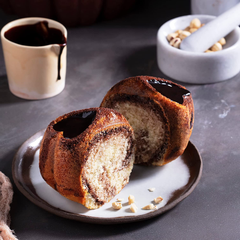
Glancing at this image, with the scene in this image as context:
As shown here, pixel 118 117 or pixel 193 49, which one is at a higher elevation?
pixel 118 117

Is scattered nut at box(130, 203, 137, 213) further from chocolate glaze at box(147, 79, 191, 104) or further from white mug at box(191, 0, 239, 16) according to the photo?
white mug at box(191, 0, 239, 16)

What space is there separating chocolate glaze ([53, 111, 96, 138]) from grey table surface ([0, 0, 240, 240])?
242 mm

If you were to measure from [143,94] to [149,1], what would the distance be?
1.59 meters

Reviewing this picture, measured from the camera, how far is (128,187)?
3.64 ft

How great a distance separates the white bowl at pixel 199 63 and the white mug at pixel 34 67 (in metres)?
0.47

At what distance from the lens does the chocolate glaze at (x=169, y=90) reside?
3.66 feet

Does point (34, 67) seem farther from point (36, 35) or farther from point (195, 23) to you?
point (195, 23)

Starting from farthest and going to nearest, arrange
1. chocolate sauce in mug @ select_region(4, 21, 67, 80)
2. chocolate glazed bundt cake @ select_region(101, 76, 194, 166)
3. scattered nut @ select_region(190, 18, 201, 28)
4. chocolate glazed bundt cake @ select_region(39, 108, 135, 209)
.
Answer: scattered nut @ select_region(190, 18, 201, 28) < chocolate sauce in mug @ select_region(4, 21, 67, 80) < chocolate glazed bundt cake @ select_region(101, 76, 194, 166) < chocolate glazed bundt cake @ select_region(39, 108, 135, 209)

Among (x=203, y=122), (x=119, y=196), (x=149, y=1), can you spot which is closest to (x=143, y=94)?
(x=119, y=196)

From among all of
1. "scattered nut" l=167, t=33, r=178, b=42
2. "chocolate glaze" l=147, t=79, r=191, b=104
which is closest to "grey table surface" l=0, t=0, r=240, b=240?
"scattered nut" l=167, t=33, r=178, b=42

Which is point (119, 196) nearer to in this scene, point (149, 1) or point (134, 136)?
point (134, 136)

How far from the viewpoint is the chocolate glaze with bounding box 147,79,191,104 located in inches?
43.9

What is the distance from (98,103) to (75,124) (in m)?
0.65

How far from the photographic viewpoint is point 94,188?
101 cm
